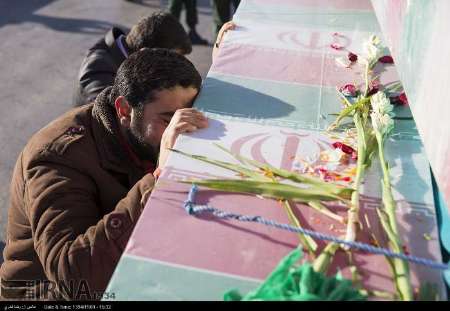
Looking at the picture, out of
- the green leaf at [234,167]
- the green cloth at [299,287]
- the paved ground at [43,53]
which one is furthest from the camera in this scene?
the paved ground at [43,53]

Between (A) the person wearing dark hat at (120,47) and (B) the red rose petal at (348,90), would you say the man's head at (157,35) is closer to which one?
(A) the person wearing dark hat at (120,47)

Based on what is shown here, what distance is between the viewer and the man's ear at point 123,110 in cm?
193

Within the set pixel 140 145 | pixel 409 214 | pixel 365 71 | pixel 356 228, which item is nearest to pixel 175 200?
pixel 356 228

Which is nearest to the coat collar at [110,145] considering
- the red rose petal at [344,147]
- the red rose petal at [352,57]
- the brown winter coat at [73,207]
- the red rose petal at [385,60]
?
the brown winter coat at [73,207]

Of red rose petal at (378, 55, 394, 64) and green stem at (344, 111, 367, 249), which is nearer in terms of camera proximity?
green stem at (344, 111, 367, 249)

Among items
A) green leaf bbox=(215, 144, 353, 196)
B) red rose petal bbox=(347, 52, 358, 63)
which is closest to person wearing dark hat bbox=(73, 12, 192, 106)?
red rose petal bbox=(347, 52, 358, 63)

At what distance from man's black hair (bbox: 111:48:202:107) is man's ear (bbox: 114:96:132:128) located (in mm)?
19

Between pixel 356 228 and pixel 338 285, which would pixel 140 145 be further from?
pixel 338 285

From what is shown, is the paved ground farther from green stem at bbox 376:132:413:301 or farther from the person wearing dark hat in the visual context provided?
green stem at bbox 376:132:413:301

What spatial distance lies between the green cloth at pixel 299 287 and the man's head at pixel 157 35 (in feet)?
7.58

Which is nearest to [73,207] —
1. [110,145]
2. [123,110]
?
[110,145]

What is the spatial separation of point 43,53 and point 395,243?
15.9 ft

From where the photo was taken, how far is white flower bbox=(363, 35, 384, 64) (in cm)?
196

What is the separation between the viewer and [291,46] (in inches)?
84.9
